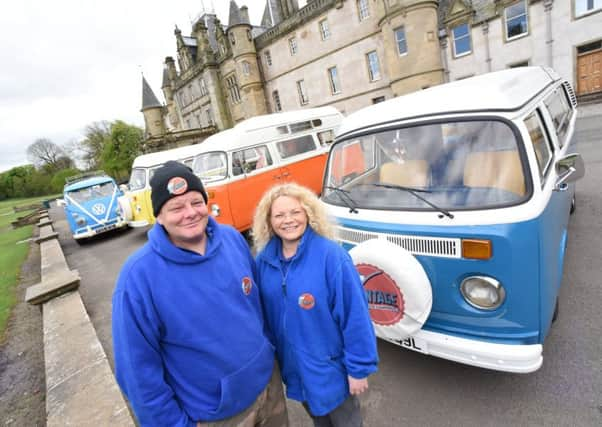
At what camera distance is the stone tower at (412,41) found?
19.9 metres

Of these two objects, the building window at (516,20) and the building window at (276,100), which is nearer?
the building window at (516,20)

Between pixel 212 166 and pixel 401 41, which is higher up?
pixel 401 41

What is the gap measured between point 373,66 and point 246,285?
2625 cm

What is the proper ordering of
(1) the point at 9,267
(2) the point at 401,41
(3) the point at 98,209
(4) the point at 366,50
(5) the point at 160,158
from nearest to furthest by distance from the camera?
(1) the point at 9,267, (5) the point at 160,158, (3) the point at 98,209, (2) the point at 401,41, (4) the point at 366,50

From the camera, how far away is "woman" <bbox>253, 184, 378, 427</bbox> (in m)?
1.65

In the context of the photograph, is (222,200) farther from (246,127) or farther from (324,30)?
(324,30)

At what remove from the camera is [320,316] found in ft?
5.51

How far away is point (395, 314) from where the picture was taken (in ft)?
7.68

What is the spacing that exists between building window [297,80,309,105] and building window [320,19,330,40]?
450 centimetres

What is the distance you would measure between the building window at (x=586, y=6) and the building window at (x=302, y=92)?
1958 centimetres

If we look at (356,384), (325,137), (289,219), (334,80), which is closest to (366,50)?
(334,80)

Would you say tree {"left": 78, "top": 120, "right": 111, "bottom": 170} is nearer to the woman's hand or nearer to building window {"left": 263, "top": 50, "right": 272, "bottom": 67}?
building window {"left": 263, "top": 50, "right": 272, "bottom": 67}

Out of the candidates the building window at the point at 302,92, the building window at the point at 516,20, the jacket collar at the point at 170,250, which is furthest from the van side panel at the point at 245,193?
the building window at the point at 302,92

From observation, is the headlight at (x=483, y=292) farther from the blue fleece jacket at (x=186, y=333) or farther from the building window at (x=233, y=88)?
the building window at (x=233, y=88)
